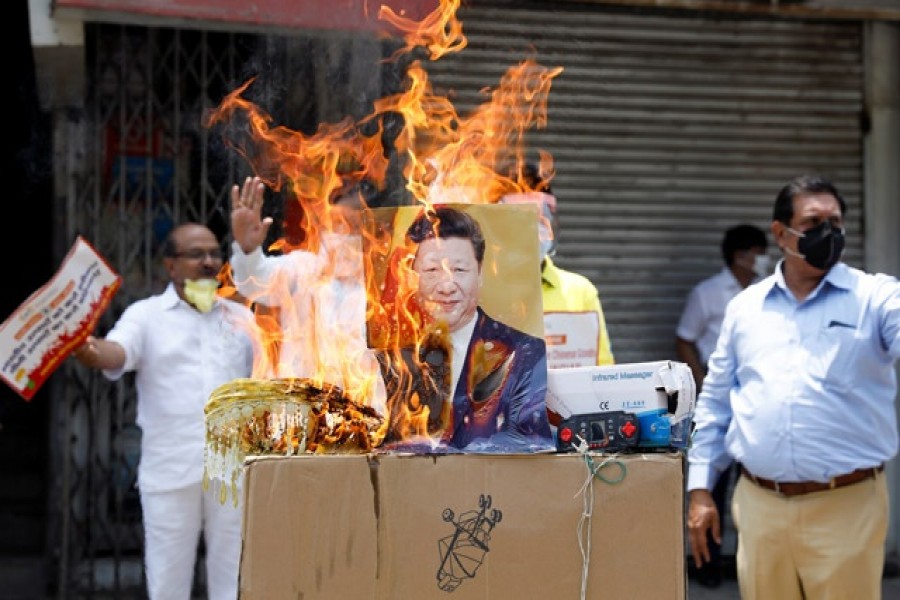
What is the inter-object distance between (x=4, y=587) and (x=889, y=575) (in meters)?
5.18

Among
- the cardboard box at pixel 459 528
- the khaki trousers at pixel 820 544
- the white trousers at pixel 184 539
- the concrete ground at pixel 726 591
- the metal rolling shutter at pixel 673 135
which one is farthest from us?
the metal rolling shutter at pixel 673 135

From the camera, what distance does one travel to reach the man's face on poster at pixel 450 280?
296cm

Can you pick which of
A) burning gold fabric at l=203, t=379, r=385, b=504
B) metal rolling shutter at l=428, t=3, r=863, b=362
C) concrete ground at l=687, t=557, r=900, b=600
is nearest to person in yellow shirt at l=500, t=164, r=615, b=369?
burning gold fabric at l=203, t=379, r=385, b=504

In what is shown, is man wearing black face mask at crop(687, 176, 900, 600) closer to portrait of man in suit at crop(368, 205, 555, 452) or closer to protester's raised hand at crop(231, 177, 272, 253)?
portrait of man in suit at crop(368, 205, 555, 452)

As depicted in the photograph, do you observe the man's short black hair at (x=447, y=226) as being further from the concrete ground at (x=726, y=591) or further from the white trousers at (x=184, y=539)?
the concrete ground at (x=726, y=591)

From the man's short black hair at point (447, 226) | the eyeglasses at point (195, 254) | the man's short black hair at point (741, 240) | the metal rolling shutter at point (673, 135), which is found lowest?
the man's short black hair at point (447, 226)

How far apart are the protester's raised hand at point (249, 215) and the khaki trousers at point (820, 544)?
1.98 metres

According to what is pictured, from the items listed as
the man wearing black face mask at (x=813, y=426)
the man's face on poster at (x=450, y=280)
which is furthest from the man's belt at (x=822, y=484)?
the man's face on poster at (x=450, y=280)

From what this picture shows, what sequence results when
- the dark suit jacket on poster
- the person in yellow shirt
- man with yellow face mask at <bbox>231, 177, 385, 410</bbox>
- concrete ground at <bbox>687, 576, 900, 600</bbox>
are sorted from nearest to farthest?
the dark suit jacket on poster < man with yellow face mask at <bbox>231, 177, 385, 410</bbox> < the person in yellow shirt < concrete ground at <bbox>687, 576, 900, 600</bbox>

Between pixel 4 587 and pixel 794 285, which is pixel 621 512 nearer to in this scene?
pixel 794 285

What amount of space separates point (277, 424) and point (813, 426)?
2000mm

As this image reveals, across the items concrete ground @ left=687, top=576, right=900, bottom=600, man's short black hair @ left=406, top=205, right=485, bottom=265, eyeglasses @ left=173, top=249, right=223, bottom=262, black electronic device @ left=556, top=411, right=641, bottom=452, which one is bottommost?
concrete ground @ left=687, top=576, right=900, bottom=600

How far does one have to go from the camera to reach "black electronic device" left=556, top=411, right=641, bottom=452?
2.95 metres

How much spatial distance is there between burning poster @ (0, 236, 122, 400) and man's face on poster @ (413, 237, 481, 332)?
2030 millimetres
